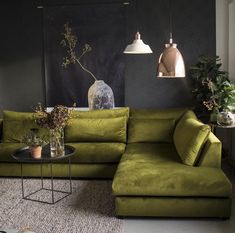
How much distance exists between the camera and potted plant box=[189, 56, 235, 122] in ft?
14.9

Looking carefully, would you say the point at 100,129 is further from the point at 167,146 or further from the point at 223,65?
the point at 223,65

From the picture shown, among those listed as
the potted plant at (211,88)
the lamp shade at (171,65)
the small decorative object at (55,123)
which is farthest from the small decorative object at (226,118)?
the small decorative object at (55,123)

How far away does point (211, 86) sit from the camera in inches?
182

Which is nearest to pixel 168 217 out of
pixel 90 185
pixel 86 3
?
pixel 90 185

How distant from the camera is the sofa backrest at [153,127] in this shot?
15.4 feet

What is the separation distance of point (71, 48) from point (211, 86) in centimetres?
222

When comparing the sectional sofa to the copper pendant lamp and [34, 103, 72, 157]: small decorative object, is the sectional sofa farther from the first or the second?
the copper pendant lamp

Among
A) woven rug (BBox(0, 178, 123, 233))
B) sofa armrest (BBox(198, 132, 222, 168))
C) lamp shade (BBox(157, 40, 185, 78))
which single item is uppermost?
lamp shade (BBox(157, 40, 185, 78))

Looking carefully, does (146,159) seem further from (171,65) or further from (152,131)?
(171,65)

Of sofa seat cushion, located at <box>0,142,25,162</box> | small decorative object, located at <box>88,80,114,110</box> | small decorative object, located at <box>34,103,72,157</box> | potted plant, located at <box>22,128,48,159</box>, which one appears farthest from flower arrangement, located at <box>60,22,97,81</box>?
potted plant, located at <box>22,128,48,159</box>

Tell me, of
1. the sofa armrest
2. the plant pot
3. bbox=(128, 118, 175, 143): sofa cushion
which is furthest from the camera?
bbox=(128, 118, 175, 143): sofa cushion

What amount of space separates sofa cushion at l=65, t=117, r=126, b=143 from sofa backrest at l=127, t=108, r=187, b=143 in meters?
0.14

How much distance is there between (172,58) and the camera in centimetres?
309

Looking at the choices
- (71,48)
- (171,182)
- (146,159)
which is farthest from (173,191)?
(71,48)
